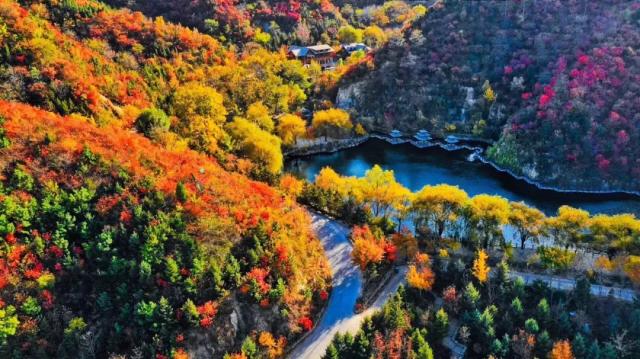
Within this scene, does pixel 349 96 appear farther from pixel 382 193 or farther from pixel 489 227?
pixel 489 227

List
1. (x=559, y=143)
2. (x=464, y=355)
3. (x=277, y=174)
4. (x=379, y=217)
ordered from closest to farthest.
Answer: (x=464, y=355) < (x=379, y=217) < (x=277, y=174) < (x=559, y=143)

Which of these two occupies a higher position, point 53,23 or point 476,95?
point 53,23

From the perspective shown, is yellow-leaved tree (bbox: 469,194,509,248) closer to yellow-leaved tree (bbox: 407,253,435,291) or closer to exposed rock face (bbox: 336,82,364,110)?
yellow-leaved tree (bbox: 407,253,435,291)

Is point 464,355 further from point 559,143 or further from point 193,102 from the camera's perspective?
point 193,102

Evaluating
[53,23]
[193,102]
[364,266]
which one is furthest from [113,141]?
[53,23]

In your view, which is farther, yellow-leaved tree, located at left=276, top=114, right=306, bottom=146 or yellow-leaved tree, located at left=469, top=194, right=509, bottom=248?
yellow-leaved tree, located at left=276, top=114, right=306, bottom=146

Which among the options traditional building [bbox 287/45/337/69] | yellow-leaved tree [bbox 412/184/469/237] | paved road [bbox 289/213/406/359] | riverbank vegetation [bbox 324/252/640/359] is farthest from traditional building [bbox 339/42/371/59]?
riverbank vegetation [bbox 324/252/640/359]
